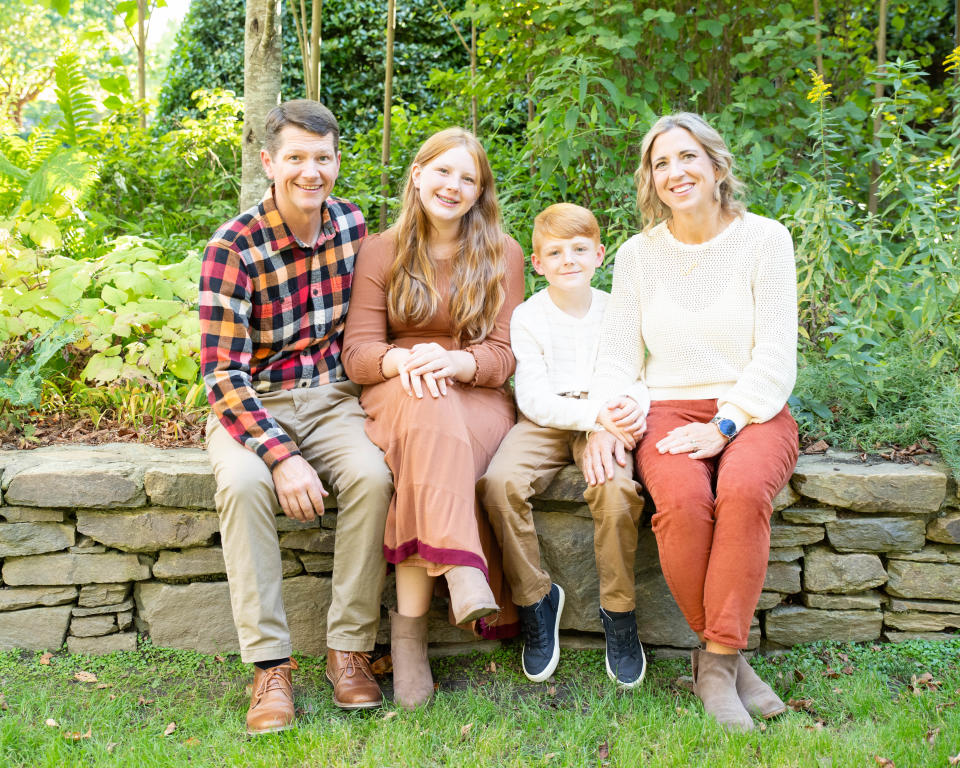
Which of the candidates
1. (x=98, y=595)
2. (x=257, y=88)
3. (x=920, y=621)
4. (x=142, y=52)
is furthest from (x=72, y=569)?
(x=142, y=52)

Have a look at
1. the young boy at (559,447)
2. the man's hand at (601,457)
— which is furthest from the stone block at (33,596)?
the man's hand at (601,457)

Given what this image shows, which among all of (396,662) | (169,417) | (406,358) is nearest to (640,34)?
(406,358)

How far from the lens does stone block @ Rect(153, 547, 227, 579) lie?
267 centimetres

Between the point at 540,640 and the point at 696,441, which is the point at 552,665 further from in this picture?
the point at 696,441

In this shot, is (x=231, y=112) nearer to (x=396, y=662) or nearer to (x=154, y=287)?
(x=154, y=287)

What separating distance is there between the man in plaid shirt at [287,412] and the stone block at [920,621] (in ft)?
5.27

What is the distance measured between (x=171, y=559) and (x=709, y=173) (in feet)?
6.66

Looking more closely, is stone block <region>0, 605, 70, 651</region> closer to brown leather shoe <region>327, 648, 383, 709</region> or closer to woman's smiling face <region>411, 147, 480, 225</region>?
brown leather shoe <region>327, 648, 383, 709</region>

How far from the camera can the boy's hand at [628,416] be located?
2512 mm

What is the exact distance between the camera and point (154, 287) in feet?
10.7

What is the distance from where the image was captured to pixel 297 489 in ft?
7.70

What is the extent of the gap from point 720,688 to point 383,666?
100 centimetres

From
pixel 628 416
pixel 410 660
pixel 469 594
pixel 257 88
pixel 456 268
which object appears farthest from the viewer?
pixel 257 88

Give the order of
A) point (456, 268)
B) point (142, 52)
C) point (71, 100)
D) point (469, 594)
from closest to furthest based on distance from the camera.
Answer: point (469, 594) → point (456, 268) → point (71, 100) → point (142, 52)
